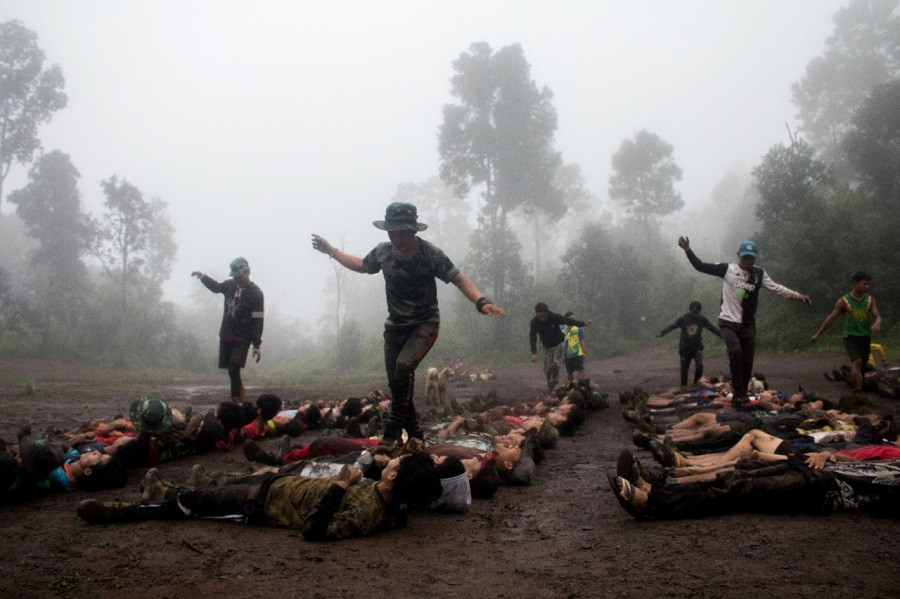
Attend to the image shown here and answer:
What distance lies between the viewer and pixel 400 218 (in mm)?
4664

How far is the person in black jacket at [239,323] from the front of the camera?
22.7ft

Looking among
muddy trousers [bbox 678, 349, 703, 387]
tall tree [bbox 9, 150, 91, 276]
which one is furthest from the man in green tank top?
tall tree [bbox 9, 150, 91, 276]

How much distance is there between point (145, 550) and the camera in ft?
9.25

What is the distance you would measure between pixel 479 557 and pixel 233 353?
494cm

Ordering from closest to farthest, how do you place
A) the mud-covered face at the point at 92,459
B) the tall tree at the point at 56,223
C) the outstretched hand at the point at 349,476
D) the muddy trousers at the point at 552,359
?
→ the outstretched hand at the point at 349,476 → the mud-covered face at the point at 92,459 → the muddy trousers at the point at 552,359 → the tall tree at the point at 56,223

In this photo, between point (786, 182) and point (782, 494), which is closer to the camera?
point (782, 494)

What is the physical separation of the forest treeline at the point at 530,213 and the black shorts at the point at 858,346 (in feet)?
32.2

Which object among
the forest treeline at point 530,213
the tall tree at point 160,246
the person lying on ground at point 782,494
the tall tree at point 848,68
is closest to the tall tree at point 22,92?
the forest treeline at point 530,213

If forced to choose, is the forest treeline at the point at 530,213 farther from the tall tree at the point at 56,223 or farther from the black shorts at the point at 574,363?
the black shorts at the point at 574,363

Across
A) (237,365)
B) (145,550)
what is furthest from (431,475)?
(237,365)

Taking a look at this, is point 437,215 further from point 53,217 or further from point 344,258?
point 344,258

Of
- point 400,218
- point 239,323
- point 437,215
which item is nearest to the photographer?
point 400,218

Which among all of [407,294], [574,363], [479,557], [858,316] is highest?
[407,294]

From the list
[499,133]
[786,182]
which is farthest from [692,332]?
[499,133]
